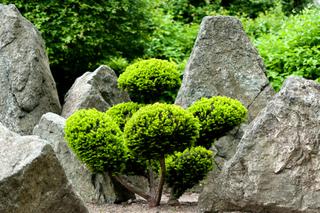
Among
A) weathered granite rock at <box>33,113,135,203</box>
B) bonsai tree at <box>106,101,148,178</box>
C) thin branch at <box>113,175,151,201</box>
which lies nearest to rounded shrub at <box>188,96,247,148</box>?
bonsai tree at <box>106,101,148,178</box>

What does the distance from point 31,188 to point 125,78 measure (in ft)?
8.58

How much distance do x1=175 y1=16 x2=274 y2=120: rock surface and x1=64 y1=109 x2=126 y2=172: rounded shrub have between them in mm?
1920

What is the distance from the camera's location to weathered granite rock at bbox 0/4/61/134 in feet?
26.0

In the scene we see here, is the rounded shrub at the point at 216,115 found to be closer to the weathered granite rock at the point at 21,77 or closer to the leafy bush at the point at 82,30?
the weathered granite rock at the point at 21,77

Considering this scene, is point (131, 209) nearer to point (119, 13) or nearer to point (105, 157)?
point (105, 157)

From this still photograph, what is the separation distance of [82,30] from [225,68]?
12.1 feet

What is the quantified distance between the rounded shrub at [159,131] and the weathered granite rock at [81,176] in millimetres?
1128

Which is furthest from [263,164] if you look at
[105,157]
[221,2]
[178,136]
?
[221,2]

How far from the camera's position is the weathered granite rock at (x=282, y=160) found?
527cm

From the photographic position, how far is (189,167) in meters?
6.25

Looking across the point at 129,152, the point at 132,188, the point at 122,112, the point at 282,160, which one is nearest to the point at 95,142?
the point at 129,152

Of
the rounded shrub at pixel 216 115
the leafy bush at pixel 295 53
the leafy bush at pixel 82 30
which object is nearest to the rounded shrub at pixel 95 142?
the rounded shrub at pixel 216 115

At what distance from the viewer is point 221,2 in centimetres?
1647

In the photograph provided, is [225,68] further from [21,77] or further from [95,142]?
[21,77]
